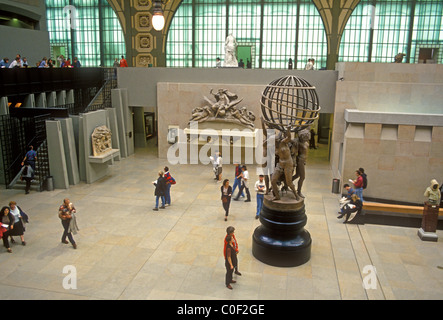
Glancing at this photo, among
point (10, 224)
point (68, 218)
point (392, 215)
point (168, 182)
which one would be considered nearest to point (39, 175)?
point (10, 224)

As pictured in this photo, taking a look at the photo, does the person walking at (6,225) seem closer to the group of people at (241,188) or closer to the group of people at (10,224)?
the group of people at (10,224)

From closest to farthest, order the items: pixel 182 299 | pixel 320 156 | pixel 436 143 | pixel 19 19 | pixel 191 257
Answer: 1. pixel 182 299
2. pixel 191 257
3. pixel 436 143
4. pixel 320 156
5. pixel 19 19

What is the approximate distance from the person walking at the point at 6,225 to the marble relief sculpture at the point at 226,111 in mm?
10429

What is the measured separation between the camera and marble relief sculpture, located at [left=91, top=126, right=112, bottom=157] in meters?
15.5

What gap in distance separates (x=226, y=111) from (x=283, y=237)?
1011 centimetres

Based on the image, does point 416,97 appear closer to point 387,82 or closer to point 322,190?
point 387,82

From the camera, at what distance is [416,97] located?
48.1 feet

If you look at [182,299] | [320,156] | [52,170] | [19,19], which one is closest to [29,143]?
[52,170]

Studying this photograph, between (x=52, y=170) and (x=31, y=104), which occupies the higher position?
(x=31, y=104)

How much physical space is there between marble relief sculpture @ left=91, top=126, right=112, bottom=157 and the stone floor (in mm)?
2249

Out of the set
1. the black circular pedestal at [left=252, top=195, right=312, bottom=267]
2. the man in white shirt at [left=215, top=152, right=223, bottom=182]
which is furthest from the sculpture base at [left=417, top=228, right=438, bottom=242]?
the man in white shirt at [left=215, top=152, right=223, bottom=182]

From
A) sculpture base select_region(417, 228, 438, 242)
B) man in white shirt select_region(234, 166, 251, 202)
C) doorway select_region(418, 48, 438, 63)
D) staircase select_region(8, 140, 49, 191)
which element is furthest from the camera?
doorway select_region(418, 48, 438, 63)

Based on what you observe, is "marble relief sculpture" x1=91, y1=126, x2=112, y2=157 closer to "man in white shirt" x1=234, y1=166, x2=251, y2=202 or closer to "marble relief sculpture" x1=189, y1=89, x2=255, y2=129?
"marble relief sculpture" x1=189, y1=89, x2=255, y2=129

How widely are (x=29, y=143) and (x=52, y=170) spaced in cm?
178
